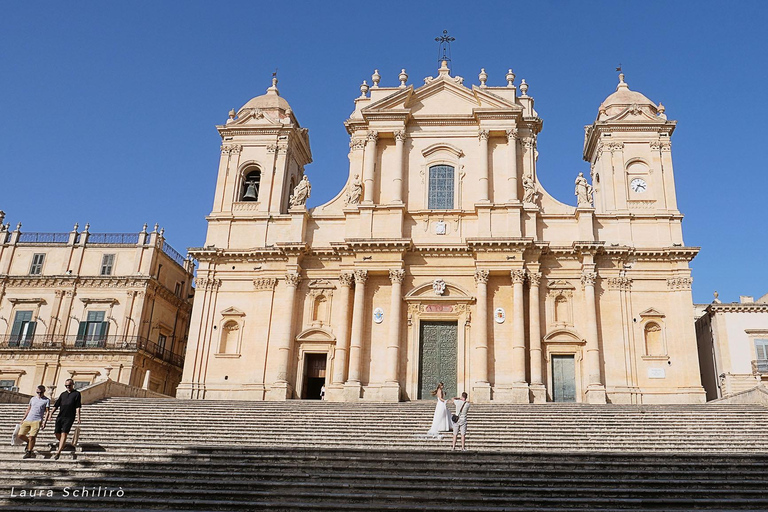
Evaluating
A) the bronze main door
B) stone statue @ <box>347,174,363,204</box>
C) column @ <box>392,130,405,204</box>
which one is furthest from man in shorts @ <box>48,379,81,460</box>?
column @ <box>392,130,405,204</box>

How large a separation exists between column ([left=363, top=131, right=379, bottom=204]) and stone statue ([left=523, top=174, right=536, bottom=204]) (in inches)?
259

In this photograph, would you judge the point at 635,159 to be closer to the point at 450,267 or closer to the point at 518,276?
the point at 518,276

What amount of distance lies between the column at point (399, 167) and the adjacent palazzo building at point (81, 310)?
51.4 ft

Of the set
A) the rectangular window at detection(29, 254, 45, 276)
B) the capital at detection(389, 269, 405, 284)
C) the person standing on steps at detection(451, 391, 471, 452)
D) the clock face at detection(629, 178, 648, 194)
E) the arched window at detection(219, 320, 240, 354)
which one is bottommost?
the person standing on steps at detection(451, 391, 471, 452)

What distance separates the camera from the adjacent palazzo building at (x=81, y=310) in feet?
120

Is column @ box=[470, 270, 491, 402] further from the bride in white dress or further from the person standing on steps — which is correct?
the person standing on steps

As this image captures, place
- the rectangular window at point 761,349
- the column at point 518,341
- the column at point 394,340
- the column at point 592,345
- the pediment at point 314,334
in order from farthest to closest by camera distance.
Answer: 1. the rectangular window at point 761,349
2. the pediment at point 314,334
3. the column at point 394,340
4. the column at point 592,345
5. the column at point 518,341

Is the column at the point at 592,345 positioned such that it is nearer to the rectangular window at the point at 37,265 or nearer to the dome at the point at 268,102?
the dome at the point at 268,102

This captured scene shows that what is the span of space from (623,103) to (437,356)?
14613 millimetres

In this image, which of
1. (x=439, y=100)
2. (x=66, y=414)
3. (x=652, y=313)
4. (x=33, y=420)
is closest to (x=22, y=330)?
(x=439, y=100)

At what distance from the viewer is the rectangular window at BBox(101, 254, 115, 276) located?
3847 cm

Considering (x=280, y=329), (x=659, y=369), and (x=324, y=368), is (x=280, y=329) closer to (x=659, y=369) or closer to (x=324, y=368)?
(x=324, y=368)

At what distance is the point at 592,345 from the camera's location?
90.8ft

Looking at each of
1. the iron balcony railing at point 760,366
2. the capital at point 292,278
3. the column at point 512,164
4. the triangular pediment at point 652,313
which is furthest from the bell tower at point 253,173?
the iron balcony railing at point 760,366
